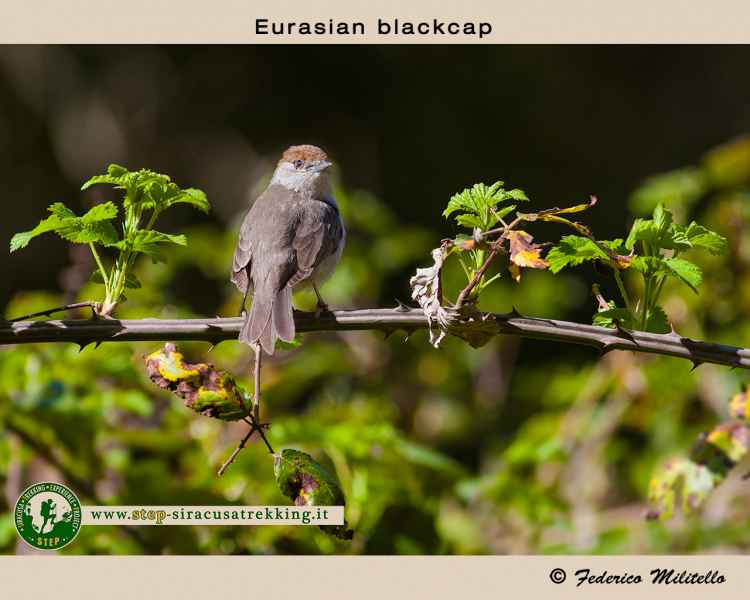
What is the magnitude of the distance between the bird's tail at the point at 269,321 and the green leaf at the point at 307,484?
35 cm

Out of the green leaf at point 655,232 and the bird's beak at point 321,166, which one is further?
the bird's beak at point 321,166

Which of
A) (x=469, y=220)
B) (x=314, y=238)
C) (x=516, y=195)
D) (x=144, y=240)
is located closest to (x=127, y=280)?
(x=144, y=240)

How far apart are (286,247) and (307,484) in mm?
1654

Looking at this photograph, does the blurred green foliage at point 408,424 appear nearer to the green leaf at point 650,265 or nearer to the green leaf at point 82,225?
the green leaf at point 82,225

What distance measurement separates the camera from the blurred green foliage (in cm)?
319

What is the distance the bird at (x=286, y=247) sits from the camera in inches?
134

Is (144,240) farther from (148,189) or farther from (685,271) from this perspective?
(685,271)

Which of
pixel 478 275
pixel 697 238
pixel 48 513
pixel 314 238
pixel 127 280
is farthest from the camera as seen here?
pixel 314 238

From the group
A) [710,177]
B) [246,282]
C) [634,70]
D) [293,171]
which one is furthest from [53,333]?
[634,70]

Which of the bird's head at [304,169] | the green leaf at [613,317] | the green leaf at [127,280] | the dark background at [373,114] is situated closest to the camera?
the green leaf at [613,317]

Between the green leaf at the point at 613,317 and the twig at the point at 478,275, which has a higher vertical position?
the twig at the point at 478,275

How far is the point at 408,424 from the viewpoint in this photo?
522 centimetres

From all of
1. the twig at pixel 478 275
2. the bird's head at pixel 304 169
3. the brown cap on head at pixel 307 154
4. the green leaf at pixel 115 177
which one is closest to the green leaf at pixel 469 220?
the twig at pixel 478 275
